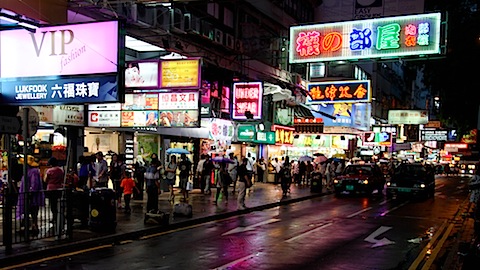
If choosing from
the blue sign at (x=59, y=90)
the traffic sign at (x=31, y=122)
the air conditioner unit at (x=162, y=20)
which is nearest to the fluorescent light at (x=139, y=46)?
the air conditioner unit at (x=162, y=20)

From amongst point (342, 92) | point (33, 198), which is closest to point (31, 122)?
point (33, 198)

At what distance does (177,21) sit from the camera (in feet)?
77.2

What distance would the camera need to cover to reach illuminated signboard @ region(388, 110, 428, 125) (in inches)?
2181

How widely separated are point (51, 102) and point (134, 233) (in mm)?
3950

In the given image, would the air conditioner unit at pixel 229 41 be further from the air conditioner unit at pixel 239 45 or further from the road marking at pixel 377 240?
the road marking at pixel 377 240

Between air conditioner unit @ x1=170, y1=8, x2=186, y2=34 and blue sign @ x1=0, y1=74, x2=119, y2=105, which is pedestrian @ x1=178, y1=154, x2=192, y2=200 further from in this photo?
blue sign @ x1=0, y1=74, x2=119, y2=105

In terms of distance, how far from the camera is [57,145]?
21406 millimetres

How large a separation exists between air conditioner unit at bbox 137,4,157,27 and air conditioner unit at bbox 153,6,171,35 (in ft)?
0.61

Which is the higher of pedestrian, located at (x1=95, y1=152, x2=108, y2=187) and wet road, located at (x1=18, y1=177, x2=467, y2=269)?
pedestrian, located at (x1=95, y1=152, x2=108, y2=187)

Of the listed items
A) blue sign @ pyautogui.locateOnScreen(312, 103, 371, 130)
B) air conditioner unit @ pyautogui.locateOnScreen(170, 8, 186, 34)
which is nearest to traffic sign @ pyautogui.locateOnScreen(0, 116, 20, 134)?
air conditioner unit @ pyautogui.locateOnScreen(170, 8, 186, 34)

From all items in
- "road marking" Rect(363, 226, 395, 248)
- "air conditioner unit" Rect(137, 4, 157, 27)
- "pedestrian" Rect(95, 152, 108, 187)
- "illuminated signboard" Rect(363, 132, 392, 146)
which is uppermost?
"air conditioner unit" Rect(137, 4, 157, 27)

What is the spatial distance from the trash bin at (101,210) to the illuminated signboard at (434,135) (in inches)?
2169

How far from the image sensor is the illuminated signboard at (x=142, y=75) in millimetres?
19359

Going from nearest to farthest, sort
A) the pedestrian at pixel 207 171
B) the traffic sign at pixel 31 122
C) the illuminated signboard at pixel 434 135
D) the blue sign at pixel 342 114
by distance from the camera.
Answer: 1. the traffic sign at pixel 31 122
2. the pedestrian at pixel 207 171
3. the blue sign at pixel 342 114
4. the illuminated signboard at pixel 434 135
